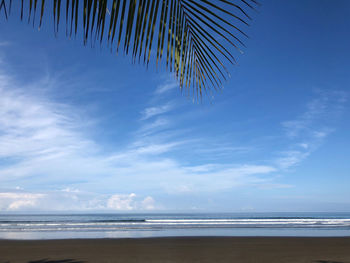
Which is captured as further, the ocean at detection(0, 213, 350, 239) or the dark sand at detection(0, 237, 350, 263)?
the ocean at detection(0, 213, 350, 239)

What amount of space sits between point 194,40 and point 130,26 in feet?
1.07

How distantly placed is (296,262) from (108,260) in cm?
622

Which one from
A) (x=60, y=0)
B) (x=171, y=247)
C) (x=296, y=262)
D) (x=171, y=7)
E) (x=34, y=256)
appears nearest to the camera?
(x=60, y=0)

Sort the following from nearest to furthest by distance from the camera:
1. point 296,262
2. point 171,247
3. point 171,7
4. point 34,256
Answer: point 171,7 → point 296,262 → point 34,256 → point 171,247

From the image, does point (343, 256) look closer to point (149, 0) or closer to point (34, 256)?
point (34, 256)

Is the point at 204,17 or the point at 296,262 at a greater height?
the point at 204,17

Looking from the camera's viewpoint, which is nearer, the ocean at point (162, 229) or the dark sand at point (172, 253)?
the dark sand at point (172, 253)

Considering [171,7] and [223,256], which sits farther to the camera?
[223,256]

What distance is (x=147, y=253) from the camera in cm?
1025

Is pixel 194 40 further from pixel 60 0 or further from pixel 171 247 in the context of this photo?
pixel 171 247

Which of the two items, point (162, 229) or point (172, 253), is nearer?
point (172, 253)

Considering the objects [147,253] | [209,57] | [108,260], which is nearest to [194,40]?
[209,57]

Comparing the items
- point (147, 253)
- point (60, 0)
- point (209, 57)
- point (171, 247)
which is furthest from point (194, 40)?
point (171, 247)

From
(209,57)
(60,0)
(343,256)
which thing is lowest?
(343,256)
